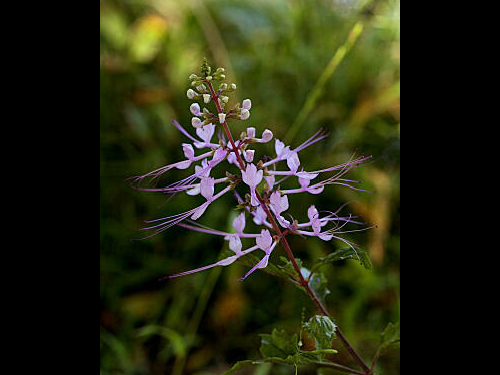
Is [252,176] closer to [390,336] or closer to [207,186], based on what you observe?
[207,186]

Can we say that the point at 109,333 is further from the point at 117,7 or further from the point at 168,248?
the point at 117,7

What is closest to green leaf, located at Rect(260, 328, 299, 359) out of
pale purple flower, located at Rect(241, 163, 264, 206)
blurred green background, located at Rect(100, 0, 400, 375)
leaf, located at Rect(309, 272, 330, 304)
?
leaf, located at Rect(309, 272, 330, 304)

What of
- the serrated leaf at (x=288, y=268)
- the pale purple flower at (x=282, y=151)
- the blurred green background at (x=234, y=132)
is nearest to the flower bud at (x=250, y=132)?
the pale purple flower at (x=282, y=151)

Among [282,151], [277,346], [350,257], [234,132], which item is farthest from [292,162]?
[234,132]

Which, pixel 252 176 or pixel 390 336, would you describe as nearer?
pixel 252 176

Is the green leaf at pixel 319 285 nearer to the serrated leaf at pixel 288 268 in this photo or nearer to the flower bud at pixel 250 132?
the serrated leaf at pixel 288 268

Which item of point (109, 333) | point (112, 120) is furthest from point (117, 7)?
point (109, 333)
